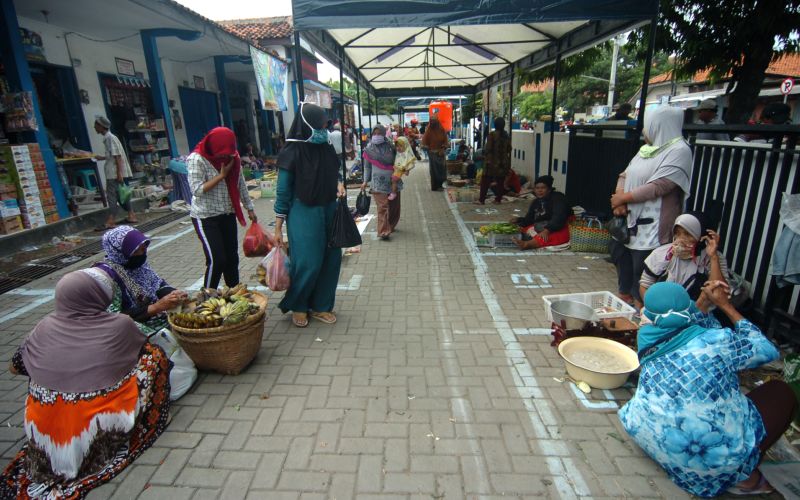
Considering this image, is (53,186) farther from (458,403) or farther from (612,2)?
(612,2)

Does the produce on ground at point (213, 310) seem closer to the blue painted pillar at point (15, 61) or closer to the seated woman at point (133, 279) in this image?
the seated woman at point (133, 279)

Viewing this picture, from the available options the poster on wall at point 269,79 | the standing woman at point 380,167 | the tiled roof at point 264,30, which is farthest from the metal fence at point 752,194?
the tiled roof at point 264,30

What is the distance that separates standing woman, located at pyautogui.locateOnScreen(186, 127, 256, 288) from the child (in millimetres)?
3139

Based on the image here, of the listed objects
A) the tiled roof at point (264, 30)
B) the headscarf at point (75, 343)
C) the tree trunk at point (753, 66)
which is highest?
the tiled roof at point (264, 30)

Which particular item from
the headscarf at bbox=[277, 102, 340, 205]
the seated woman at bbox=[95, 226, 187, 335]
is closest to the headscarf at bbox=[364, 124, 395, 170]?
the headscarf at bbox=[277, 102, 340, 205]

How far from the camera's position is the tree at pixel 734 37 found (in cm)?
589

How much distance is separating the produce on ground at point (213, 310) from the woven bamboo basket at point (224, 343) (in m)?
0.05

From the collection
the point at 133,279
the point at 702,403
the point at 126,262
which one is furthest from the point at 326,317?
the point at 702,403

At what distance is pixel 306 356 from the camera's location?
373 cm

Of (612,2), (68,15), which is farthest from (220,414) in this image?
(68,15)

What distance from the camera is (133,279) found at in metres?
3.17

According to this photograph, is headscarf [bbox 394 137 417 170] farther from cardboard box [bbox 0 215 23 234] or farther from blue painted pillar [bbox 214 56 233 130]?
blue painted pillar [bbox 214 56 233 130]

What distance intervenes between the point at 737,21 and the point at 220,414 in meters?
8.14

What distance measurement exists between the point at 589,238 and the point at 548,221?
0.65 m
